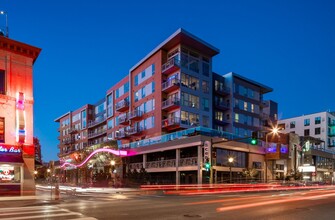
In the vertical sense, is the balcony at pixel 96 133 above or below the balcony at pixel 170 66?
below

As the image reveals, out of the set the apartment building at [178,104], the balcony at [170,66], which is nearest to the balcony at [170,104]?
the apartment building at [178,104]

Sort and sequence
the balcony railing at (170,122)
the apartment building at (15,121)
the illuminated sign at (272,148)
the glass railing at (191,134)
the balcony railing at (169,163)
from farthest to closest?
1. the illuminated sign at (272,148)
2. the balcony railing at (170,122)
3. the glass railing at (191,134)
4. the balcony railing at (169,163)
5. the apartment building at (15,121)

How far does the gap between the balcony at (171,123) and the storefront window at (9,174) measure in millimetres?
25325

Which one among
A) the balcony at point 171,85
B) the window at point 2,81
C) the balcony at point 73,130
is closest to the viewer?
the window at point 2,81

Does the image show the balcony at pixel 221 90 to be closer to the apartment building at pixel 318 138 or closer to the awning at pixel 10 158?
the apartment building at pixel 318 138

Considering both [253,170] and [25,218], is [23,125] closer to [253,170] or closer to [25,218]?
[25,218]

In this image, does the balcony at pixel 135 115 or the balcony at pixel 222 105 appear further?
the balcony at pixel 222 105

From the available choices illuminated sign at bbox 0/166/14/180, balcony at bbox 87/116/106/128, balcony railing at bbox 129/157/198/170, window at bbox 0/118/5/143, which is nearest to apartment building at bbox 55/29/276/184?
balcony railing at bbox 129/157/198/170

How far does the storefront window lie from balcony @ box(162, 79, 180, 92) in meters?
27.0

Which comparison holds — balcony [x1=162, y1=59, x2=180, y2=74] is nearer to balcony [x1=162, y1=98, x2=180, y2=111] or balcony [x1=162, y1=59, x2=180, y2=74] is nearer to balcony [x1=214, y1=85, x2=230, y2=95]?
balcony [x1=162, y1=98, x2=180, y2=111]

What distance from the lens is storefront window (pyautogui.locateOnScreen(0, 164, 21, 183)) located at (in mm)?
25766

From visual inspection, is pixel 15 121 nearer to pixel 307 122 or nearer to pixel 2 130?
pixel 2 130

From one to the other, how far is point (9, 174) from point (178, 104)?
88.3ft

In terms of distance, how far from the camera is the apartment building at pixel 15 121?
25875 millimetres
